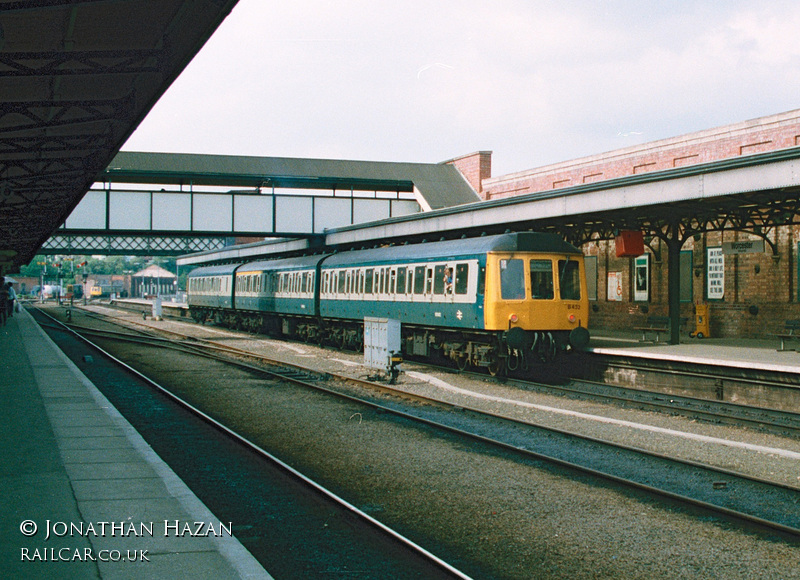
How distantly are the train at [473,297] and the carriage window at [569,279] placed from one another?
2 cm

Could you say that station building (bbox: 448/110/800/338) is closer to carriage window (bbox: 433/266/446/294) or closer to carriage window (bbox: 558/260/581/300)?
carriage window (bbox: 558/260/581/300)

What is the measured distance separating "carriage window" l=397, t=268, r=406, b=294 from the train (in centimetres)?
3

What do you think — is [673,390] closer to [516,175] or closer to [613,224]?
[613,224]

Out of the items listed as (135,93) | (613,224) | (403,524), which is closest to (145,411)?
(135,93)

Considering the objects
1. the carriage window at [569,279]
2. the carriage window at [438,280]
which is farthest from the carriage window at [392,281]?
the carriage window at [569,279]

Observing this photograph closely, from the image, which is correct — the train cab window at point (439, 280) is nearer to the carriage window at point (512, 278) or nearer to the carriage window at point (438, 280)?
the carriage window at point (438, 280)

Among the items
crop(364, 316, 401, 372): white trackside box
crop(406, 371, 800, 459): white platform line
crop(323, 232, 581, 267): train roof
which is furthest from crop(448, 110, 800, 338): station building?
crop(406, 371, 800, 459): white platform line

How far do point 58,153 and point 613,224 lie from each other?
A: 15.1 metres

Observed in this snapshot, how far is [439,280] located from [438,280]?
0.17 ft

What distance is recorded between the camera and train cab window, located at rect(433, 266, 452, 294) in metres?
19.5

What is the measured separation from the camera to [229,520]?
7336 mm

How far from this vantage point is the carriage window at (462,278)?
1847 cm

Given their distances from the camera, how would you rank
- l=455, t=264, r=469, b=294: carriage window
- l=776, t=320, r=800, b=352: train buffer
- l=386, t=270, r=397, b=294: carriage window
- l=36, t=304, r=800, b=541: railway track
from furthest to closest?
l=386, t=270, r=397, b=294: carriage window < l=776, t=320, r=800, b=352: train buffer < l=455, t=264, r=469, b=294: carriage window < l=36, t=304, r=800, b=541: railway track

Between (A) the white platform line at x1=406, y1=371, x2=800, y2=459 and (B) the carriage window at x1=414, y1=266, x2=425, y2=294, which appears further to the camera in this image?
(B) the carriage window at x1=414, y1=266, x2=425, y2=294
